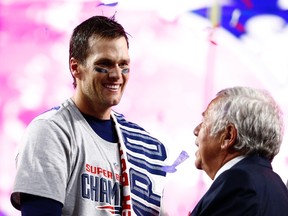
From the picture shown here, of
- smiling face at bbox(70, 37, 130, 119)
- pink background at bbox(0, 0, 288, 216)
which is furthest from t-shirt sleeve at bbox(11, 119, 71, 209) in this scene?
pink background at bbox(0, 0, 288, 216)

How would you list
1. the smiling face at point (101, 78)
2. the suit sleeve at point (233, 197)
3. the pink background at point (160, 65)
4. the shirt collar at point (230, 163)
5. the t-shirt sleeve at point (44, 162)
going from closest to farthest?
the suit sleeve at point (233, 197), the shirt collar at point (230, 163), the t-shirt sleeve at point (44, 162), the smiling face at point (101, 78), the pink background at point (160, 65)

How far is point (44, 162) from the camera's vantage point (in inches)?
65.9

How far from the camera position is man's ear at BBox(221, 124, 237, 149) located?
5.00 feet

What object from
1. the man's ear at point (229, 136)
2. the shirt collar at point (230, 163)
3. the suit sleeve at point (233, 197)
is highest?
the man's ear at point (229, 136)

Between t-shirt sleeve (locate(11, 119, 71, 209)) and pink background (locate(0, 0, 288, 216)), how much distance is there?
3.11 ft

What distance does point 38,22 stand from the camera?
2.69m

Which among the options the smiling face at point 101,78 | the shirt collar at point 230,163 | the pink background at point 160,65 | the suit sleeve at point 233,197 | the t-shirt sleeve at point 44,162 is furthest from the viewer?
the pink background at point 160,65

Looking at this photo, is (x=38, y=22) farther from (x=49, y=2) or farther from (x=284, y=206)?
(x=284, y=206)

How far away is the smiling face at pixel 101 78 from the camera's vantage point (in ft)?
6.00

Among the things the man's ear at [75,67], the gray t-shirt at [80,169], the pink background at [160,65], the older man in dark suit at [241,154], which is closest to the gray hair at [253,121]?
the older man in dark suit at [241,154]

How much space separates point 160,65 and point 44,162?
1.13 metres

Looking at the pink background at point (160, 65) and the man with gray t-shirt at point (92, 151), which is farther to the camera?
the pink background at point (160, 65)

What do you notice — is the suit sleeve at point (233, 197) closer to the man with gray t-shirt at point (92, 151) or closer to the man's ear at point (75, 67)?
the man with gray t-shirt at point (92, 151)

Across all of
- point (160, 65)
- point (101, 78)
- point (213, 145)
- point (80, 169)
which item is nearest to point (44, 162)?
point (80, 169)
